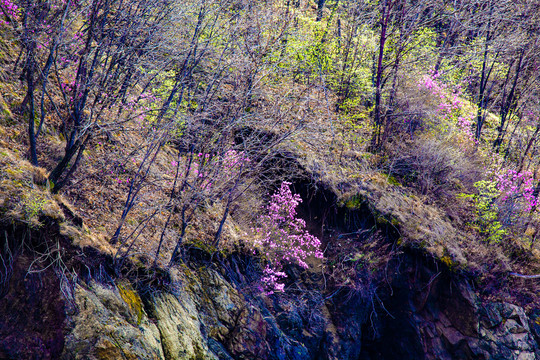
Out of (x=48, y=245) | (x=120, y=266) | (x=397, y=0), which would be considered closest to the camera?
(x=48, y=245)

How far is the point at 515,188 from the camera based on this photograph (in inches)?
380

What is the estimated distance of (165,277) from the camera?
5.25 metres

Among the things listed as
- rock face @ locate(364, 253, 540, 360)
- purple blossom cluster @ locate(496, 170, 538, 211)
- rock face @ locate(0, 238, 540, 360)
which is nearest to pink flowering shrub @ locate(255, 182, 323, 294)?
rock face @ locate(0, 238, 540, 360)

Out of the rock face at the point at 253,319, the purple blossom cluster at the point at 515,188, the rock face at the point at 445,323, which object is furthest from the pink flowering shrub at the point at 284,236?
the purple blossom cluster at the point at 515,188

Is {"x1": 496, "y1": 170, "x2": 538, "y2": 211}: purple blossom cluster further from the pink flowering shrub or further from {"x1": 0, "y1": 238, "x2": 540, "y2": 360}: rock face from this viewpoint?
the pink flowering shrub

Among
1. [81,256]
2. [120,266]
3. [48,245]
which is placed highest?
[48,245]

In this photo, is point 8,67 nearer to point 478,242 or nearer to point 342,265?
point 342,265

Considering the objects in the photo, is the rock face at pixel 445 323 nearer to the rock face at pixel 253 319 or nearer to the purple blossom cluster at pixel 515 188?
the rock face at pixel 253 319

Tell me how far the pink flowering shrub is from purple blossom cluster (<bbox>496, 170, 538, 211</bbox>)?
19.1 ft

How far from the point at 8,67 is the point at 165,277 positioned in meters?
4.79

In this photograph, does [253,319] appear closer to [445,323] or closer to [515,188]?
[445,323]

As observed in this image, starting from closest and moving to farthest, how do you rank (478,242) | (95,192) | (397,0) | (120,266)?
(120,266)
(95,192)
(478,242)
(397,0)

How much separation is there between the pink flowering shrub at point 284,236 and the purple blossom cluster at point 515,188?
581 centimetres

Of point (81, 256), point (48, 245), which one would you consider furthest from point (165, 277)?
point (48, 245)
